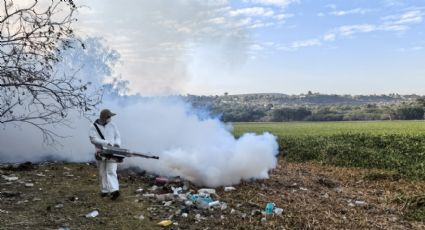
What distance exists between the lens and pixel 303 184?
1365 cm

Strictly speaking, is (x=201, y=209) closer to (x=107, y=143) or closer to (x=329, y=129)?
(x=107, y=143)

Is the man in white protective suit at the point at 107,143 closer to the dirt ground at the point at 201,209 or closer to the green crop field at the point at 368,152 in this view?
the dirt ground at the point at 201,209

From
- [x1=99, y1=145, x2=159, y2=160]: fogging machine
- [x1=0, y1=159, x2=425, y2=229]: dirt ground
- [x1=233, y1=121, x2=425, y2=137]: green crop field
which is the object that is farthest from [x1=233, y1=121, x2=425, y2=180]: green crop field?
[x1=99, y1=145, x2=159, y2=160]: fogging machine

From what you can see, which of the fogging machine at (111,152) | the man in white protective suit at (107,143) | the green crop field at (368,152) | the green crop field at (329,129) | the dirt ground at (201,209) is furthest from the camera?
the green crop field at (329,129)

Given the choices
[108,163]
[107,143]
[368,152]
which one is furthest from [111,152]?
[368,152]

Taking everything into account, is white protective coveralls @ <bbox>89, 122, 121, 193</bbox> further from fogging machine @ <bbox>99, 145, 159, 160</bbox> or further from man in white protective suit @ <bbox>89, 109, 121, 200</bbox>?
fogging machine @ <bbox>99, 145, 159, 160</bbox>

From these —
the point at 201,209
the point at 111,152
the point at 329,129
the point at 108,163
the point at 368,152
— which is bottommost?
the point at 329,129

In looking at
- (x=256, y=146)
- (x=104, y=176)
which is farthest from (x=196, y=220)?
(x=256, y=146)

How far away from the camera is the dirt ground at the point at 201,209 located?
845cm

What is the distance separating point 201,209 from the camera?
9.34 m

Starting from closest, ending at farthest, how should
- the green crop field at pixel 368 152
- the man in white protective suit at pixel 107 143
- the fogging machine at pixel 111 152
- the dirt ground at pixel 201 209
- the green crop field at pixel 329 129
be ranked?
the dirt ground at pixel 201 209 < the fogging machine at pixel 111 152 < the man in white protective suit at pixel 107 143 < the green crop field at pixel 368 152 < the green crop field at pixel 329 129

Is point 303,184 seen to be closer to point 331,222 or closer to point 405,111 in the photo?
point 331,222

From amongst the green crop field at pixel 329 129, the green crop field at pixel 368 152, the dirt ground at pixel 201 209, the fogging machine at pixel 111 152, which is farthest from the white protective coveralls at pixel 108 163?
the green crop field at pixel 329 129

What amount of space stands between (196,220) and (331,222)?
2.57m
